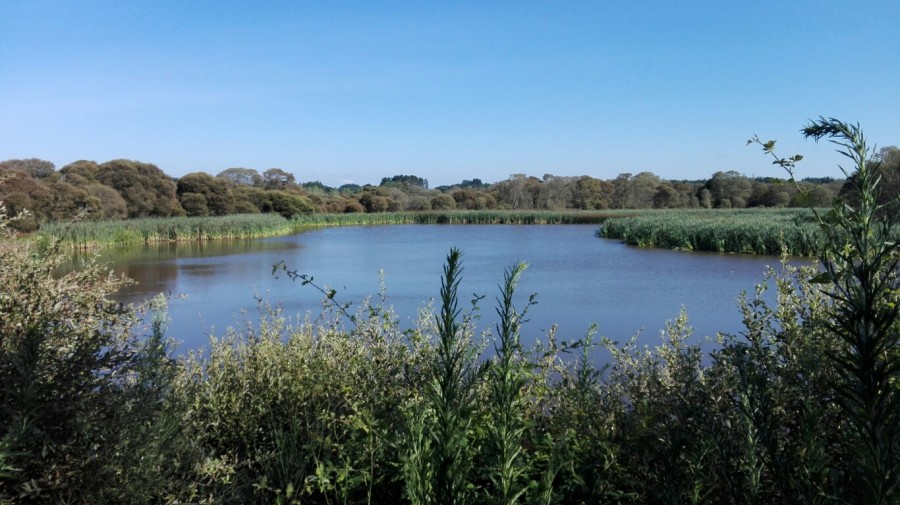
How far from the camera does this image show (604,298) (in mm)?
12789

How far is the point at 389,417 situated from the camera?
130 inches

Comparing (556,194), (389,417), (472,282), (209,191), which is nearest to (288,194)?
(209,191)

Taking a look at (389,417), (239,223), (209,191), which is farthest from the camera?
(209,191)

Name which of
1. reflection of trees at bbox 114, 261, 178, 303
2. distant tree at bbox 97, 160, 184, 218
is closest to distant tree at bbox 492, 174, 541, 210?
distant tree at bbox 97, 160, 184, 218

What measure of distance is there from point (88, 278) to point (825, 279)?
3783mm

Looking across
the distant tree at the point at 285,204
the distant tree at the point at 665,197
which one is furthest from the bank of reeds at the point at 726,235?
the distant tree at the point at 665,197

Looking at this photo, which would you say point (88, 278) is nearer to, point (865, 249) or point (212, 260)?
point (865, 249)

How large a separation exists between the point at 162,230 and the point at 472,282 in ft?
69.6

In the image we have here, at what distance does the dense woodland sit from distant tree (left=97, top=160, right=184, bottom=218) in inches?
2.4

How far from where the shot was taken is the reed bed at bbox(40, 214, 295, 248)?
25.8 meters

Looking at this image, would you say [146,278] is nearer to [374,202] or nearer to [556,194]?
[374,202]

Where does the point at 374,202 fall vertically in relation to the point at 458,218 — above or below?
above

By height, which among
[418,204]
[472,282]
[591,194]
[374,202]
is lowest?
[472,282]

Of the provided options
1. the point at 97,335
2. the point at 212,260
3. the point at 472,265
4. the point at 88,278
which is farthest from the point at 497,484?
the point at 212,260
